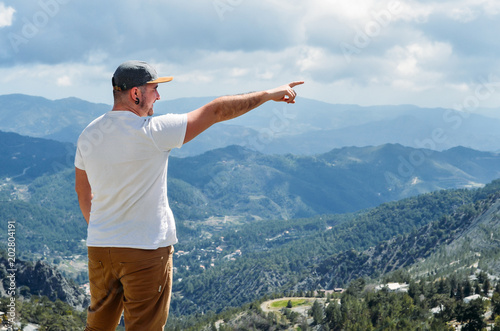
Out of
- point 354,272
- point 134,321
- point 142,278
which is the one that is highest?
point 142,278

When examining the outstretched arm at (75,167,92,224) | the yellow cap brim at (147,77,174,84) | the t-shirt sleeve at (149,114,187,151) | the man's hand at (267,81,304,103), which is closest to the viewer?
the t-shirt sleeve at (149,114,187,151)

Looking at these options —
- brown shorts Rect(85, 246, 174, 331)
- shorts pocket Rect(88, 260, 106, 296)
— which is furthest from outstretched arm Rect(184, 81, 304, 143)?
shorts pocket Rect(88, 260, 106, 296)

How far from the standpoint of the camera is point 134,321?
4906 mm

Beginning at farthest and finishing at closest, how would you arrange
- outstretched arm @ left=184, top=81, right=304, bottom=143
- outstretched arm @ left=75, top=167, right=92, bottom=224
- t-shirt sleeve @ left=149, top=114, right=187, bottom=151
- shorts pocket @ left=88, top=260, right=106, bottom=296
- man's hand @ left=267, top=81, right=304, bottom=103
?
outstretched arm @ left=75, top=167, right=92, bottom=224 < man's hand @ left=267, top=81, right=304, bottom=103 < shorts pocket @ left=88, top=260, right=106, bottom=296 < outstretched arm @ left=184, top=81, right=304, bottom=143 < t-shirt sleeve @ left=149, top=114, right=187, bottom=151

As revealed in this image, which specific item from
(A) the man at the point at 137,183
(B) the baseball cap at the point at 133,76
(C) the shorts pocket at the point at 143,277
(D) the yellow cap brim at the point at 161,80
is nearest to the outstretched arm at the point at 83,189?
(A) the man at the point at 137,183

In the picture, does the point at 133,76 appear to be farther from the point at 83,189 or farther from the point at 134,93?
the point at 83,189

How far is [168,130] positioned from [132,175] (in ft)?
2.03

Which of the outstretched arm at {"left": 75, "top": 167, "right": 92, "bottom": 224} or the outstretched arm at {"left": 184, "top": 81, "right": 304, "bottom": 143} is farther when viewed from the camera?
the outstretched arm at {"left": 75, "top": 167, "right": 92, "bottom": 224}

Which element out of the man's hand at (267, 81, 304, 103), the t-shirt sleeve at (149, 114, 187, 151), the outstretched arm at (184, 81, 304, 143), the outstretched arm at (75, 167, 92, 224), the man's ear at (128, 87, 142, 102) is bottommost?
the outstretched arm at (75, 167, 92, 224)

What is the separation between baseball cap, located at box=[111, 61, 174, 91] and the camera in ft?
15.9

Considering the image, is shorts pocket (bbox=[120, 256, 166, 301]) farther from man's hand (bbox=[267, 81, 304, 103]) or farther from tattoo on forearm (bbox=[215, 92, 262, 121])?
man's hand (bbox=[267, 81, 304, 103])

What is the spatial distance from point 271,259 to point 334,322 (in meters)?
146

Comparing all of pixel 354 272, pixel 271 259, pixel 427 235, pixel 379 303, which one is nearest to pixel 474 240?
pixel 427 235

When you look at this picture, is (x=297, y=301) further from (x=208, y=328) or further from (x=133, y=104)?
(x=133, y=104)
